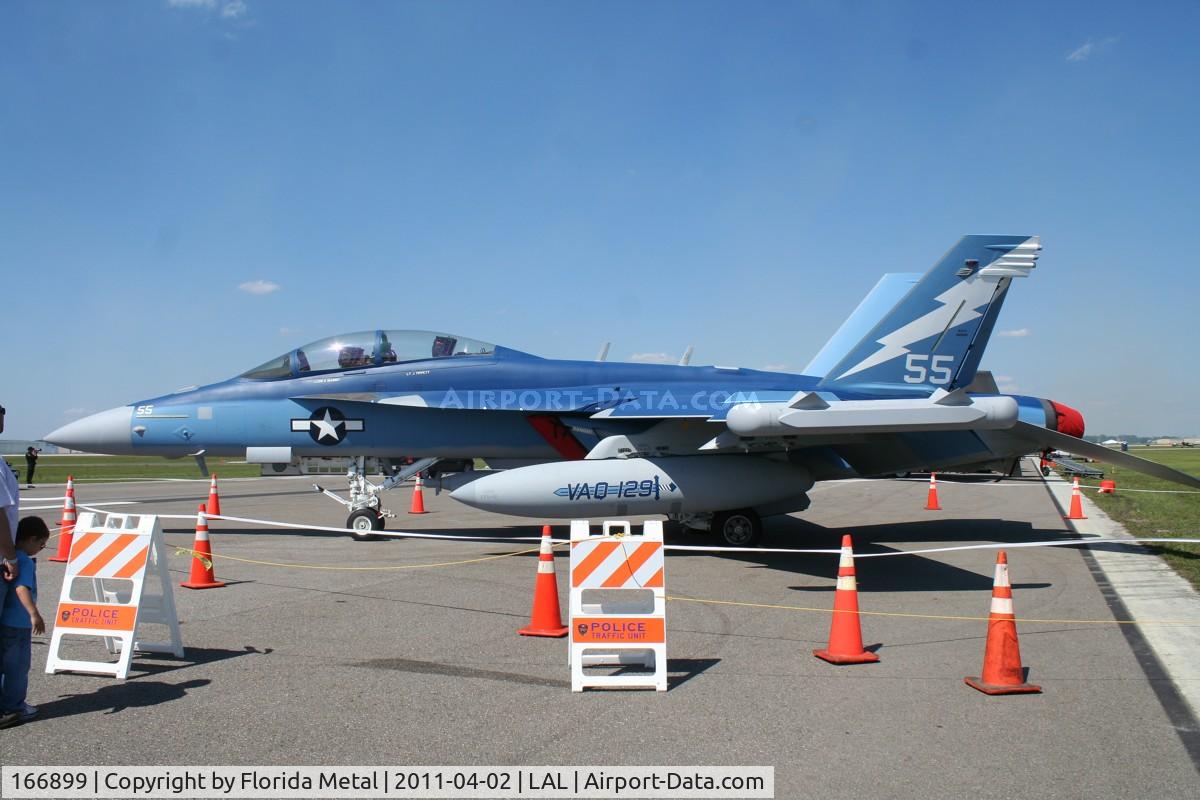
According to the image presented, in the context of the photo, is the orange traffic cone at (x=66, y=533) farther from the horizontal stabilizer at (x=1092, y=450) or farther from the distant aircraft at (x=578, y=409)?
the horizontal stabilizer at (x=1092, y=450)

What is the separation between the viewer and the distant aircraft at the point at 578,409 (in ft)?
37.1

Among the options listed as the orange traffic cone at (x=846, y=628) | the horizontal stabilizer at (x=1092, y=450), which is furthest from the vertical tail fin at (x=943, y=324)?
the orange traffic cone at (x=846, y=628)

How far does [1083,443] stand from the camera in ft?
37.9

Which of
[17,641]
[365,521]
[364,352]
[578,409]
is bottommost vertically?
[365,521]

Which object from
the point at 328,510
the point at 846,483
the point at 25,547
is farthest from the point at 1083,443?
the point at 846,483

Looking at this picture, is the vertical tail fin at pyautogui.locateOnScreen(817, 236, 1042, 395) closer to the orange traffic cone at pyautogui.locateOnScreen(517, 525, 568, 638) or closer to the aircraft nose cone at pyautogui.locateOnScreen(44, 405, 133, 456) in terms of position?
the orange traffic cone at pyautogui.locateOnScreen(517, 525, 568, 638)

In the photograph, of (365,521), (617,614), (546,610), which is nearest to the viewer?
(617,614)

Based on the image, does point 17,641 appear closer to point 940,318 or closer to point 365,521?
point 365,521

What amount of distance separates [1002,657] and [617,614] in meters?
2.39

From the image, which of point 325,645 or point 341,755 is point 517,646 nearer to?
point 325,645

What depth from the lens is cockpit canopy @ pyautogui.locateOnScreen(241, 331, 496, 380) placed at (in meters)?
11.7

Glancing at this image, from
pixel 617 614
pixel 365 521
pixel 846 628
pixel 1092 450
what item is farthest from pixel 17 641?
pixel 1092 450

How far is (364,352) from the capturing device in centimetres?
1172

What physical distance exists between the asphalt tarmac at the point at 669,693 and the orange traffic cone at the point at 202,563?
0.26 m
